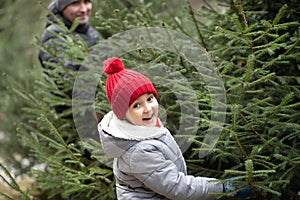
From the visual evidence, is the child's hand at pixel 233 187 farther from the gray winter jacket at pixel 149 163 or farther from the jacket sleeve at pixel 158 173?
the jacket sleeve at pixel 158 173

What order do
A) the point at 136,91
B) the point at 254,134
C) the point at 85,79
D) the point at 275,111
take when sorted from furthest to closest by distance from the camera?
the point at 85,79 < the point at 254,134 < the point at 275,111 < the point at 136,91

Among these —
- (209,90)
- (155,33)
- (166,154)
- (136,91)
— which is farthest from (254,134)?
(155,33)

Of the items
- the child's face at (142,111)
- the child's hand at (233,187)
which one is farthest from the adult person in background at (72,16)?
the child's hand at (233,187)

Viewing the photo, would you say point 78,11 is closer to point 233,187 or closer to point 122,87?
point 122,87

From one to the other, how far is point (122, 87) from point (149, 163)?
0.40m

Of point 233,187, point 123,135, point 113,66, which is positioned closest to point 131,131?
point 123,135

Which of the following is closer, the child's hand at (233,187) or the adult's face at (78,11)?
the child's hand at (233,187)

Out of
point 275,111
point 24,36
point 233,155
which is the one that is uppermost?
point 275,111

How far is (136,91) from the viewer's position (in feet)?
7.77

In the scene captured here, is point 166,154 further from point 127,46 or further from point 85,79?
point 85,79

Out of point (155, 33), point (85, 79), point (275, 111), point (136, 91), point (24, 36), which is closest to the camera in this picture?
point (136, 91)

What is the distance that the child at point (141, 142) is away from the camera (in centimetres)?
238

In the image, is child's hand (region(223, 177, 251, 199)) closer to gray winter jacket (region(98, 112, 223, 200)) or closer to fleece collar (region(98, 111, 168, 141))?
gray winter jacket (region(98, 112, 223, 200))

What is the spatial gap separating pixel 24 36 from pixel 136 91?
669 cm
